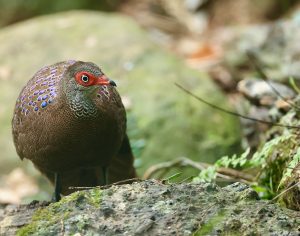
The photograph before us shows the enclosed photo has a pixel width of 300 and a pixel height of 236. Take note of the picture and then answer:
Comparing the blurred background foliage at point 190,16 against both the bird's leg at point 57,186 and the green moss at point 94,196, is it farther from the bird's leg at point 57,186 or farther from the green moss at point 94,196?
the green moss at point 94,196

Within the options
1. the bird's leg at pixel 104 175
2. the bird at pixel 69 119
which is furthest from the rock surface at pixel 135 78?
the bird at pixel 69 119

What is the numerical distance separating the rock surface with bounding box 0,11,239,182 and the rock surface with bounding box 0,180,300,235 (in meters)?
3.31

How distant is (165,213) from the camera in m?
4.00

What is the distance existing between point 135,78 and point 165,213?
209 inches

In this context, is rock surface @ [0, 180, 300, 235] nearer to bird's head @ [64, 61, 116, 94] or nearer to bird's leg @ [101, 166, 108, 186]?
bird's head @ [64, 61, 116, 94]

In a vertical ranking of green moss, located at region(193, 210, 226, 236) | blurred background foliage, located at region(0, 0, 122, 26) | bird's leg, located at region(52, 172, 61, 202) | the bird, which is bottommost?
bird's leg, located at region(52, 172, 61, 202)

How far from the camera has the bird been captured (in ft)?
16.9

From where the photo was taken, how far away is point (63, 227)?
4004mm

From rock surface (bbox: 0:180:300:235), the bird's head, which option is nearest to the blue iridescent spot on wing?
the bird's head

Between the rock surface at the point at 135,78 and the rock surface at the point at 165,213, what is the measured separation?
3311 mm

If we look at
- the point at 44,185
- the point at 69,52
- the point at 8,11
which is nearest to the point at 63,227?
the point at 44,185

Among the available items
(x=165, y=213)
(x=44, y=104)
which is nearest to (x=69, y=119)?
(x=44, y=104)

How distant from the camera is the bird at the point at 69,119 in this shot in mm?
5137

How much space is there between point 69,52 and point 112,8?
434 cm
